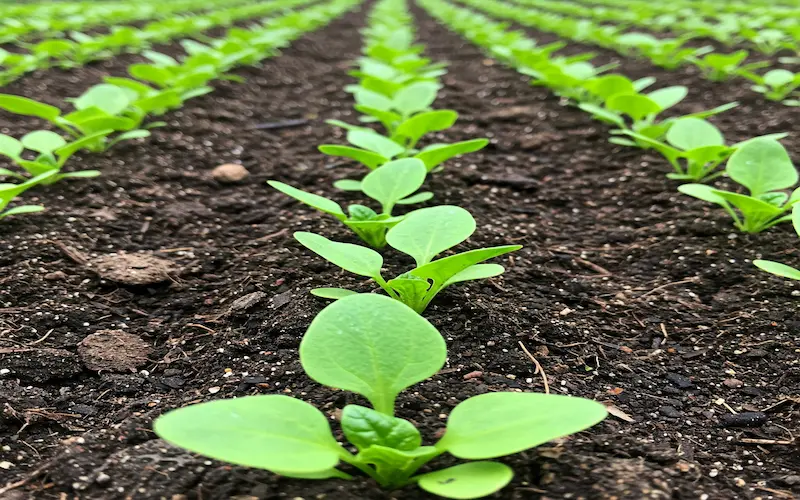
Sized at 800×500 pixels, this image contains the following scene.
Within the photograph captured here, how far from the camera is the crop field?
94 centimetres

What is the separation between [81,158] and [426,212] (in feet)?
5.41

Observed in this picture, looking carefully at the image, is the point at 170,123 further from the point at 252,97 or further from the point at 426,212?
the point at 426,212

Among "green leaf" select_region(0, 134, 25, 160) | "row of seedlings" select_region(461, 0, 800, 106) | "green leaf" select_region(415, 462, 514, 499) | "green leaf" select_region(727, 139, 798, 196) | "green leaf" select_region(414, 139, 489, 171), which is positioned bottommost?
"green leaf" select_region(0, 134, 25, 160)

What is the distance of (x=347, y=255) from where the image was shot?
1.32 metres

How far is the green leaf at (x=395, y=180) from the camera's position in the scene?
1.69 m

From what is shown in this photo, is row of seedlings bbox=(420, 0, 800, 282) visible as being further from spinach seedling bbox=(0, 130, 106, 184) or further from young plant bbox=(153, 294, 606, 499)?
spinach seedling bbox=(0, 130, 106, 184)

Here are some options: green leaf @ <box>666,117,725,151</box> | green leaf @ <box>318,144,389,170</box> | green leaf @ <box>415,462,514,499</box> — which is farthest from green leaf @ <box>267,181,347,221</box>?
green leaf @ <box>666,117,725,151</box>

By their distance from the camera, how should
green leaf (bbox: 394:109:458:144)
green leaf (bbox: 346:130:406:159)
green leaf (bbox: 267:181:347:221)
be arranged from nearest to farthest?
green leaf (bbox: 267:181:347:221) → green leaf (bbox: 346:130:406:159) → green leaf (bbox: 394:109:458:144)

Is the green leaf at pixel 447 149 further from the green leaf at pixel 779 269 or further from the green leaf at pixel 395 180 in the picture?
the green leaf at pixel 779 269

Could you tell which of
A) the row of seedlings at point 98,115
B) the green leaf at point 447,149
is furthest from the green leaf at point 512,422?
the row of seedlings at point 98,115

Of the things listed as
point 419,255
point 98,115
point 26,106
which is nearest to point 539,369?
point 419,255

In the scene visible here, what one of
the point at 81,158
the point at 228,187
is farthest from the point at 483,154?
the point at 81,158

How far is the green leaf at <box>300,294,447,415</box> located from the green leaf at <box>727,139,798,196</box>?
1.26m

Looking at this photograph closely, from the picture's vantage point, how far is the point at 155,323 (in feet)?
5.16
